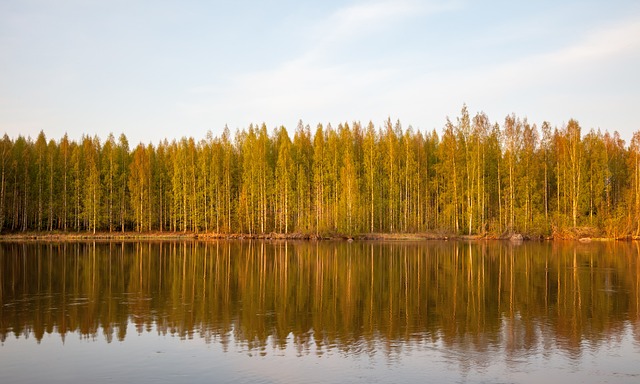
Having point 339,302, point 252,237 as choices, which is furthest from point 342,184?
point 339,302

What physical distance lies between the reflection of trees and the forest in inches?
1520

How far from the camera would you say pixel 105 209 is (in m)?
88.9

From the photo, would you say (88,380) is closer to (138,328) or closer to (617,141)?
(138,328)

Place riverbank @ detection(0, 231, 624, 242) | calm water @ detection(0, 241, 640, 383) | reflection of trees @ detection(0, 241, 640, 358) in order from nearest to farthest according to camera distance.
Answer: calm water @ detection(0, 241, 640, 383)
reflection of trees @ detection(0, 241, 640, 358)
riverbank @ detection(0, 231, 624, 242)

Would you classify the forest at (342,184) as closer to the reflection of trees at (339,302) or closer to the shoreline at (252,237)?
the shoreline at (252,237)

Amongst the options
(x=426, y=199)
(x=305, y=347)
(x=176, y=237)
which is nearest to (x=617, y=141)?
(x=426, y=199)

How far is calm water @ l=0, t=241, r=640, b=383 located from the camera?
13375mm

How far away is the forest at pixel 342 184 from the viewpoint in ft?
252

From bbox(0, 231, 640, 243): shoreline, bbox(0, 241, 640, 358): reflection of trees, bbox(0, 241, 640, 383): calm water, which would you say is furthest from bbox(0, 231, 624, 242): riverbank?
bbox(0, 241, 640, 383): calm water

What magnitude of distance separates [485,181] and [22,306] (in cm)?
6947

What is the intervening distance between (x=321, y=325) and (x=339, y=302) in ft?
14.8

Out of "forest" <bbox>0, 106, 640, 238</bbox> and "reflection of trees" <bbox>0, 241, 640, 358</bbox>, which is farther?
"forest" <bbox>0, 106, 640, 238</bbox>

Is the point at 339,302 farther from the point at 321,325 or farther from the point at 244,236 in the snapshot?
the point at 244,236

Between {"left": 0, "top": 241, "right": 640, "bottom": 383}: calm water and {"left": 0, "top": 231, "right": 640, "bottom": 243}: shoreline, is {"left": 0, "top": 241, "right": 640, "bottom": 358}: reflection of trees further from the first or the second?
{"left": 0, "top": 231, "right": 640, "bottom": 243}: shoreline
